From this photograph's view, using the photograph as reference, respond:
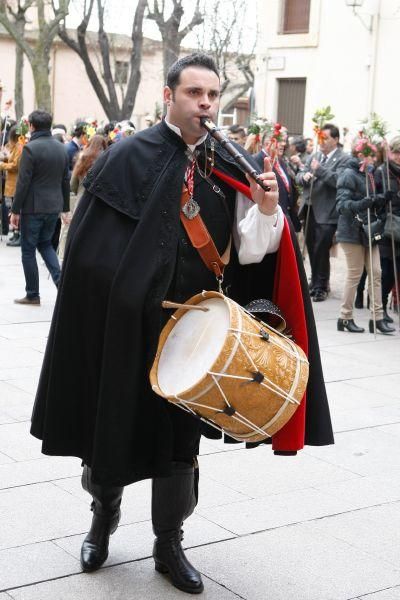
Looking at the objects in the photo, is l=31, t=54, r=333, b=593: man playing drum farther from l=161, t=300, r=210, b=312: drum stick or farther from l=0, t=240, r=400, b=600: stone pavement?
l=0, t=240, r=400, b=600: stone pavement

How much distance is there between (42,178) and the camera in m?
11.1

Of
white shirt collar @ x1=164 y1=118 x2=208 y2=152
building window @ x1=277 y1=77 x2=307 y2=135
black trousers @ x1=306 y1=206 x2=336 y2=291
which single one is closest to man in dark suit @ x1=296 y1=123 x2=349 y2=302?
black trousers @ x1=306 y1=206 x2=336 y2=291

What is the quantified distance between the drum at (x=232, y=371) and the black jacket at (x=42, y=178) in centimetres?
743

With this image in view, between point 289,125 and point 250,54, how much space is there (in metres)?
9.34

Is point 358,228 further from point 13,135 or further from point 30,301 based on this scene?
point 13,135

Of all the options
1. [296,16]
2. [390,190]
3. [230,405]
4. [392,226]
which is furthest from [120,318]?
[296,16]

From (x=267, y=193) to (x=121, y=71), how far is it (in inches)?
1619

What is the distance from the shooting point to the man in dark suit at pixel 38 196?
10.8 metres

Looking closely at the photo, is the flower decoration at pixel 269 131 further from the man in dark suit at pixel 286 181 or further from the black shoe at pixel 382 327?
the black shoe at pixel 382 327

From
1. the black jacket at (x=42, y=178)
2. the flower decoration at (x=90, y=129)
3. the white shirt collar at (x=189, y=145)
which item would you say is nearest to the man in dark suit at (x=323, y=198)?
the black jacket at (x=42, y=178)

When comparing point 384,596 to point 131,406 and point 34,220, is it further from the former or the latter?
point 34,220

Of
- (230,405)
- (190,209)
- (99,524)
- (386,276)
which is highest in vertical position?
(190,209)

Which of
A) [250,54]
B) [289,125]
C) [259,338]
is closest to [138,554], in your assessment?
[259,338]

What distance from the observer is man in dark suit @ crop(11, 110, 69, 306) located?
10.8 m
